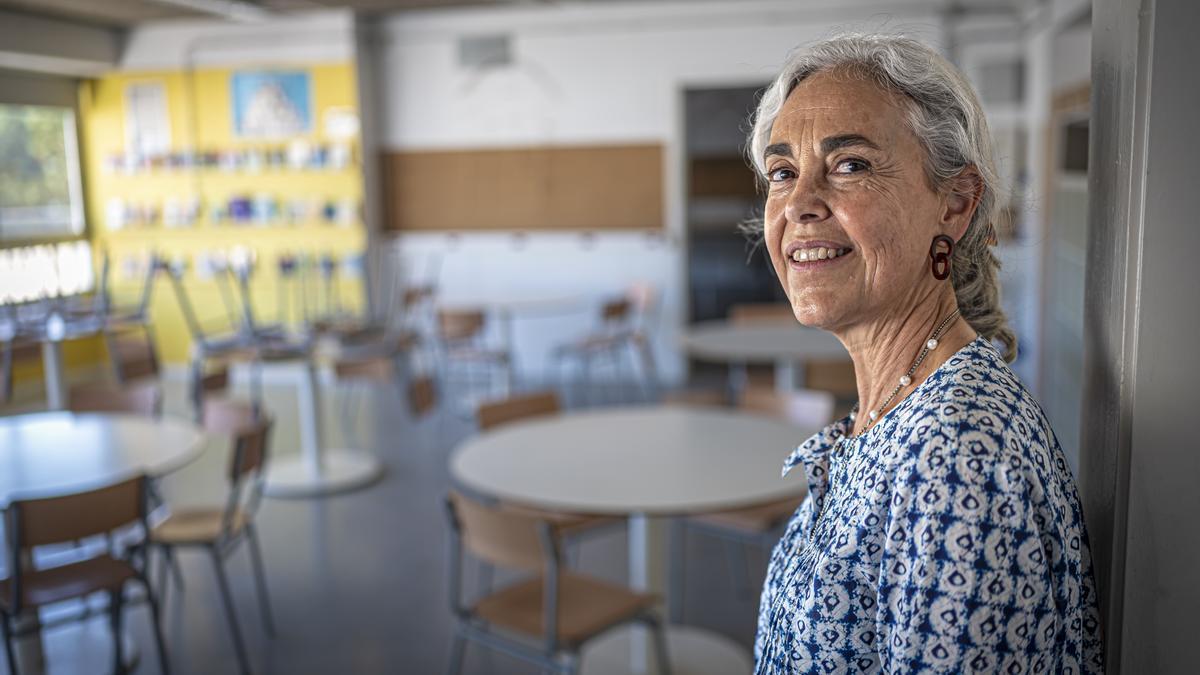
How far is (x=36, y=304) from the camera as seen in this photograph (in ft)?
18.9

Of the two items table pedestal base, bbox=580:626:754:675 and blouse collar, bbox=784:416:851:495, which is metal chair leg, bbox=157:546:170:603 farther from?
blouse collar, bbox=784:416:851:495

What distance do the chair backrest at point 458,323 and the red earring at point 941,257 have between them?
20.6 ft

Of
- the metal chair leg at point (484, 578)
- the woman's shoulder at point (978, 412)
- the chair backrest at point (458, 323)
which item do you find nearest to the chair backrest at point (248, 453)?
the metal chair leg at point (484, 578)

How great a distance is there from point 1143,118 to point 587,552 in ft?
12.7

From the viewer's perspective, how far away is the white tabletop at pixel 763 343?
500cm

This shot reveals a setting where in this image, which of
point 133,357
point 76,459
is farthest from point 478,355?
point 76,459

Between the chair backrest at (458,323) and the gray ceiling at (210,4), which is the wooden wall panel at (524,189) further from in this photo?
the chair backrest at (458,323)

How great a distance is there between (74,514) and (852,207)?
261 centimetres

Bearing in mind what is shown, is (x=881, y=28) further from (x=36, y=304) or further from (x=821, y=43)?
(x=36, y=304)

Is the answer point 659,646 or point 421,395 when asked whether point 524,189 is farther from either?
point 659,646

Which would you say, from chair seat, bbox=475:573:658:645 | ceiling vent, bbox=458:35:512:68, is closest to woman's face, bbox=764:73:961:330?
chair seat, bbox=475:573:658:645

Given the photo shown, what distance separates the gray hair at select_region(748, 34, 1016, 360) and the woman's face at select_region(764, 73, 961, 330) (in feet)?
0.06

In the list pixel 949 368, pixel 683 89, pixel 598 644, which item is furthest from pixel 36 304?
pixel 949 368

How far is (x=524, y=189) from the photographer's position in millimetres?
9180
